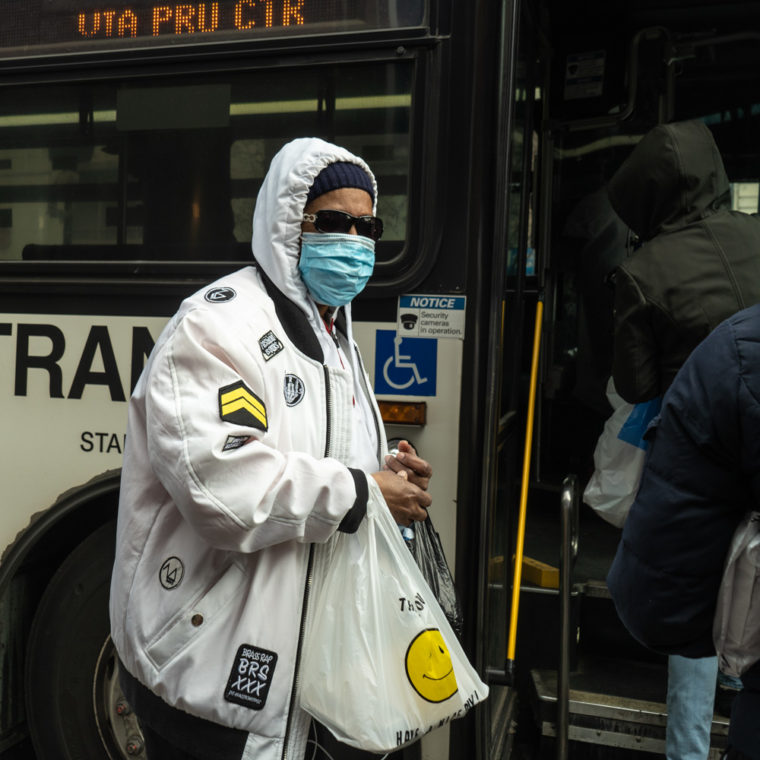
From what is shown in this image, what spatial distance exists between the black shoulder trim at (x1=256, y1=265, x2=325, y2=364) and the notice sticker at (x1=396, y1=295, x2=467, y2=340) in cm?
72

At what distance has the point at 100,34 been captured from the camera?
270 centimetres

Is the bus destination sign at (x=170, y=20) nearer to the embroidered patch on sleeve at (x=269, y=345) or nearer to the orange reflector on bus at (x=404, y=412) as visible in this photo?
the orange reflector on bus at (x=404, y=412)

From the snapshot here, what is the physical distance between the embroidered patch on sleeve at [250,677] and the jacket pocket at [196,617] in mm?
85

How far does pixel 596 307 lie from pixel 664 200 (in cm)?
130

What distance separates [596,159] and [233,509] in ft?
10.9

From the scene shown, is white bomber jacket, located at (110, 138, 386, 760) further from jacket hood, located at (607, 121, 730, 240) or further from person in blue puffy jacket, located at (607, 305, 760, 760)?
jacket hood, located at (607, 121, 730, 240)

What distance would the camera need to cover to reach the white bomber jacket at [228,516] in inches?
60.7

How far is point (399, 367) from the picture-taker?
249 cm

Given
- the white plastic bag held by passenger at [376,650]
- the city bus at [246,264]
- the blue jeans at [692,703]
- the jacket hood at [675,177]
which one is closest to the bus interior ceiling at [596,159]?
the city bus at [246,264]

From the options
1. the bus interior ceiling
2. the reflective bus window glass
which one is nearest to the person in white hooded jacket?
the reflective bus window glass

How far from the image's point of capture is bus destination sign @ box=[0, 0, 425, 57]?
2.48 meters

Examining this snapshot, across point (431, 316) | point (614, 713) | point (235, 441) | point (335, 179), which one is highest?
point (335, 179)

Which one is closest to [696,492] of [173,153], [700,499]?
[700,499]

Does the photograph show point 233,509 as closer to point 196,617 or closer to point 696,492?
point 196,617
